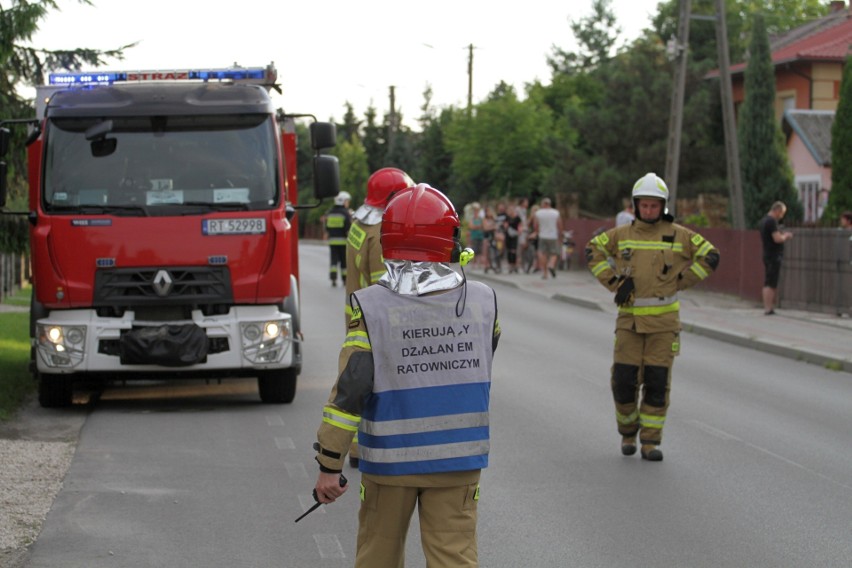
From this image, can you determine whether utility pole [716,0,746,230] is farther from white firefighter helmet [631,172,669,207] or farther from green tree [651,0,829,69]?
green tree [651,0,829,69]

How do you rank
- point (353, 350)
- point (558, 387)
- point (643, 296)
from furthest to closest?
point (558, 387) < point (643, 296) < point (353, 350)

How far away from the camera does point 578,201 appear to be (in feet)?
164

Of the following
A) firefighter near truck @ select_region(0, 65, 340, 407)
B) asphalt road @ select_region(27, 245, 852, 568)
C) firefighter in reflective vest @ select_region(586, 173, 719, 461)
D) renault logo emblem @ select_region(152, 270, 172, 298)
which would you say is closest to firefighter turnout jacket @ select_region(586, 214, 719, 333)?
firefighter in reflective vest @ select_region(586, 173, 719, 461)

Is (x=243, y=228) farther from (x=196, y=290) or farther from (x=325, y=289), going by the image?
(x=325, y=289)

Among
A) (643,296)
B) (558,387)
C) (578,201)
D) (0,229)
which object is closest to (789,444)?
(643,296)

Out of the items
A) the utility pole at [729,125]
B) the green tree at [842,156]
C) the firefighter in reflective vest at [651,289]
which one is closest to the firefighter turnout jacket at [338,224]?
the utility pole at [729,125]

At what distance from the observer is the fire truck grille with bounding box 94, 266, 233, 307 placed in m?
11.6

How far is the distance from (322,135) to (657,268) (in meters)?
3.96

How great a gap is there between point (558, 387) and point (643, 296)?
4.36 m

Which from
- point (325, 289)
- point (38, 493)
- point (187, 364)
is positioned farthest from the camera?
point (325, 289)

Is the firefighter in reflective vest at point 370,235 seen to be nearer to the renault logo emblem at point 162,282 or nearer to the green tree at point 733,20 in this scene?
the renault logo emblem at point 162,282

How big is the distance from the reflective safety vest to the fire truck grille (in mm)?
7085

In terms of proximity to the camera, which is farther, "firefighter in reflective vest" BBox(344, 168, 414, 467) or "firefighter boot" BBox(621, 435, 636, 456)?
"firefighter boot" BBox(621, 435, 636, 456)

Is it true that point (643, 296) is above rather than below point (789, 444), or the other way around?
above
